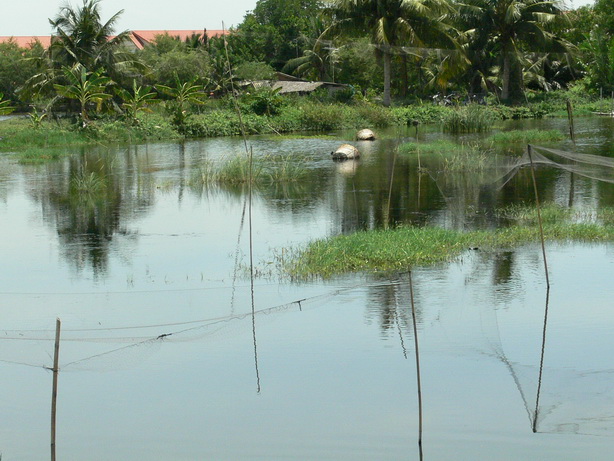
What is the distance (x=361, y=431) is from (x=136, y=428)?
1648 millimetres

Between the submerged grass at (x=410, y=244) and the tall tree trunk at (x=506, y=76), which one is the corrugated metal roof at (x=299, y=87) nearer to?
the tall tree trunk at (x=506, y=76)

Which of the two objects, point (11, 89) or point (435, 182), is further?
point (11, 89)

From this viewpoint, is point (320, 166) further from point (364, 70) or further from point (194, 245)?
point (364, 70)

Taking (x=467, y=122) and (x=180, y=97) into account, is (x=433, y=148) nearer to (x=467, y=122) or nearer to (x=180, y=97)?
(x=467, y=122)

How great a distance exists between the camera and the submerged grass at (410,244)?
408 inches

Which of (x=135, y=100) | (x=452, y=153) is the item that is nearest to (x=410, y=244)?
(x=452, y=153)

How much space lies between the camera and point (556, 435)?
591 centimetres

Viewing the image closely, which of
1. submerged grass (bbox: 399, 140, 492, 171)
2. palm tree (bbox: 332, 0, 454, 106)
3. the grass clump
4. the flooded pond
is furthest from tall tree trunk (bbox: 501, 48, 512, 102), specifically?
the flooded pond

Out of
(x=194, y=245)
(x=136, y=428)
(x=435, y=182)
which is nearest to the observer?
(x=136, y=428)

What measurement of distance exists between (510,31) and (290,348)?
34374mm

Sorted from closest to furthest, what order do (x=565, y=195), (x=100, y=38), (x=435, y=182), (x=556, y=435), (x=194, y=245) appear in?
(x=556, y=435), (x=194, y=245), (x=565, y=195), (x=435, y=182), (x=100, y=38)

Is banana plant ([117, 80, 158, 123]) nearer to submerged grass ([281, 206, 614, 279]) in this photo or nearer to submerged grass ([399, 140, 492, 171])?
submerged grass ([399, 140, 492, 171])

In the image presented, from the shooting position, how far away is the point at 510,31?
39500 mm

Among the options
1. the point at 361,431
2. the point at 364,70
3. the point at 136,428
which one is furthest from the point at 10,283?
the point at 364,70
